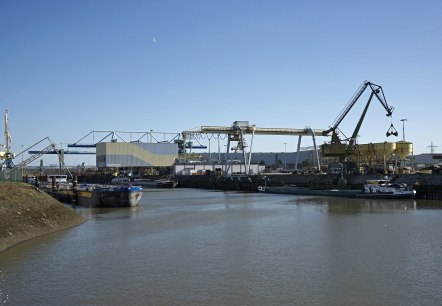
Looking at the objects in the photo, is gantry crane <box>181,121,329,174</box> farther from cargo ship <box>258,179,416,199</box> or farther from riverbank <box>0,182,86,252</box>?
riverbank <box>0,182,86,252</box>

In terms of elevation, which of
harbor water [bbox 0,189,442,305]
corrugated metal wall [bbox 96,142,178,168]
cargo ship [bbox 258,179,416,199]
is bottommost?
harbor water [bbox 0,189,442,305]

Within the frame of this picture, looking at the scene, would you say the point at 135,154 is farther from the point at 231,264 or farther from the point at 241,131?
the point at 231,264

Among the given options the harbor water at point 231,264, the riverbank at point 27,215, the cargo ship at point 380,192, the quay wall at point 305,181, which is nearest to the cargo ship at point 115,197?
the riverbank at point 27,215

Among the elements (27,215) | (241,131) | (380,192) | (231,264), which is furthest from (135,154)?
(231,264)

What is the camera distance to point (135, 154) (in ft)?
372

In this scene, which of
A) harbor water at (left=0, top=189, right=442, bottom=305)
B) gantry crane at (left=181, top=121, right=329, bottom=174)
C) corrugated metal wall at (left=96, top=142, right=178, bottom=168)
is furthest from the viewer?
corrugated metal wall at (left=96, top=142, right=178, bottom=168)

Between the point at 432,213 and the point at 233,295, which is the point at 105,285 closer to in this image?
the point at 233,295

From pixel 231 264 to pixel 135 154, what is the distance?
321ft

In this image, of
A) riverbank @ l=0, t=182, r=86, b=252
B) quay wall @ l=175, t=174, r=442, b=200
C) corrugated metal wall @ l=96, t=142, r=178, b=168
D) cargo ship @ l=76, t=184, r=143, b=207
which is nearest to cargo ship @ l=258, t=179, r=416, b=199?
quay wall @ l=175, t=174, r=442, b=200

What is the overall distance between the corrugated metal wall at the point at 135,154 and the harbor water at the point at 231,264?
82.3 meters

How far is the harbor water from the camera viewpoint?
14000mm

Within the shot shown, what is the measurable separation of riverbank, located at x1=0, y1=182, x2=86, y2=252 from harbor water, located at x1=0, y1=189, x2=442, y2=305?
0.70 metres

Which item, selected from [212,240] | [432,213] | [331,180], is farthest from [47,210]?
[331,180]

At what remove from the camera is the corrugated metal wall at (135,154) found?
111000 mm
